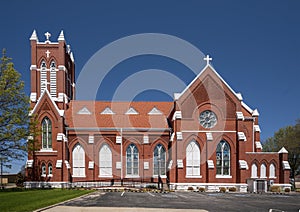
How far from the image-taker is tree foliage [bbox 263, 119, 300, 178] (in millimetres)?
65250

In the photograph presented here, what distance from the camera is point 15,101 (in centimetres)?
3662

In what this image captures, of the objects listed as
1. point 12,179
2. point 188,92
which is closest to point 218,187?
point 188,92

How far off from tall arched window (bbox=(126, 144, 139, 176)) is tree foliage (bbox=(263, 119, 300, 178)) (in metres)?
29.4

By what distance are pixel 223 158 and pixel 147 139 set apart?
10.4m

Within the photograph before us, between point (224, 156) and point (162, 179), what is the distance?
8.78 m

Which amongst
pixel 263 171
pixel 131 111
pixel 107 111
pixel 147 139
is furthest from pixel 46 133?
pixel 263 171

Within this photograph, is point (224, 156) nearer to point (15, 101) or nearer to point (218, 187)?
point (218, 187)

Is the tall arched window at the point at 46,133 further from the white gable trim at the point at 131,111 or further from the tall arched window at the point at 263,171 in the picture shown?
the tall arched window at the point at 263,171

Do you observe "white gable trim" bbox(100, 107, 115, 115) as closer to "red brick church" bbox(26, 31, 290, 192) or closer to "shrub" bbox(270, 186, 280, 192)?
"red brick church" bbox(26, 31, 290, 192)

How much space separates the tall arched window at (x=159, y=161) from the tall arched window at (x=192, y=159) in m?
5.56

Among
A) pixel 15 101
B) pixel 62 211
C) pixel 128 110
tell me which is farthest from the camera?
pixel 128 110

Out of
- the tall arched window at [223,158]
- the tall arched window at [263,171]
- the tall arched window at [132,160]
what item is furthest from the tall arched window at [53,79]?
the tall arched window at [263,171]

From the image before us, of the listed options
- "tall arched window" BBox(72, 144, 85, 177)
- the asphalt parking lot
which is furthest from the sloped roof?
the asphalt parking lot

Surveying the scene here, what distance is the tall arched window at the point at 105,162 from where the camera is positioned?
1966 inches
